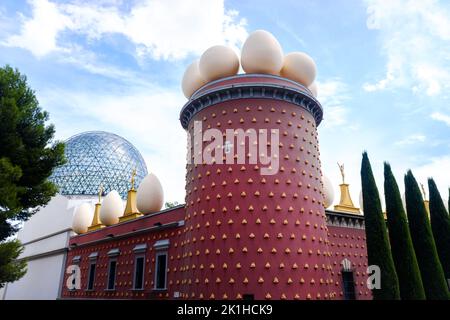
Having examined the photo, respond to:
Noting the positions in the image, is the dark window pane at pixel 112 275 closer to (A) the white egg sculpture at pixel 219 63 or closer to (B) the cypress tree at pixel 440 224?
(A) the white egg sculpture at pixel 219 63

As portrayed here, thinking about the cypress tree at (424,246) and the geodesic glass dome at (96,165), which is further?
the geodesic glass dome at (96,165)

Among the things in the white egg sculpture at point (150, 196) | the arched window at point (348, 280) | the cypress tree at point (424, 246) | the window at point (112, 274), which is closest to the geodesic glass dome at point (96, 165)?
the window at point (112, 274)

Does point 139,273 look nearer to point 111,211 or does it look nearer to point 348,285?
point 111,211

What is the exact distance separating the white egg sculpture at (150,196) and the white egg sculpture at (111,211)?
5.48 m

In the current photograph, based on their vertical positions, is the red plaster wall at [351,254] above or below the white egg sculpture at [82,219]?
below

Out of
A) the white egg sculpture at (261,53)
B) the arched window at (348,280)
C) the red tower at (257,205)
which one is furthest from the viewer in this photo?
the arched window at (348,280)

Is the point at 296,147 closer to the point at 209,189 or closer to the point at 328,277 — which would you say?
the point at 209,189

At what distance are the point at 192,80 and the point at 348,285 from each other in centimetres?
1460

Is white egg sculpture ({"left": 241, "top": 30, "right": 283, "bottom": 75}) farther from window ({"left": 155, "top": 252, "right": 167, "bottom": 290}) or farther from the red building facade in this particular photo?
window ({"left": 155, "top": 252, "right": 167, "bottom": 290})

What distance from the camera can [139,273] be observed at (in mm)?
Answer: 21625

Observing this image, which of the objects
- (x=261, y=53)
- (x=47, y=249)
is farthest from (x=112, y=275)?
(x=261, y=53)

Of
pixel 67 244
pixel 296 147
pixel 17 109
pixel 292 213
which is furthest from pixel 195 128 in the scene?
A: pixel 67 244

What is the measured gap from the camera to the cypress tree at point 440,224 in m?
20.3

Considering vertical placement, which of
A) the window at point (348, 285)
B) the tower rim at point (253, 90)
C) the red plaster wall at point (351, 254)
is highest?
the tower rim at point (253, 90)
